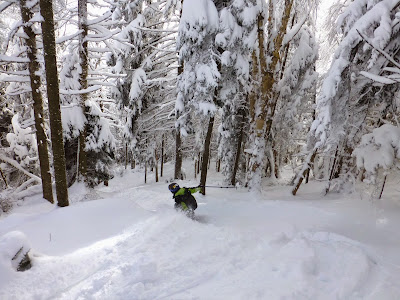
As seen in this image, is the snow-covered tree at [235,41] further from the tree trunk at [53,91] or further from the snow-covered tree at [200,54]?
the tree trunk at [53,91]

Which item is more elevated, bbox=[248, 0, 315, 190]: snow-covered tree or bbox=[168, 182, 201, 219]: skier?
bbox=[248, 0, 315, 190]: snow-covered tree

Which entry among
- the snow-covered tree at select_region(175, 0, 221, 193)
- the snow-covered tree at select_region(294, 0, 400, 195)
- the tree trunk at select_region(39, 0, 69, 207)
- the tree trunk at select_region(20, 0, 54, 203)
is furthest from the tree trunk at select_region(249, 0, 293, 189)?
the tree trunk at select_region(20, 0, 54, 203)

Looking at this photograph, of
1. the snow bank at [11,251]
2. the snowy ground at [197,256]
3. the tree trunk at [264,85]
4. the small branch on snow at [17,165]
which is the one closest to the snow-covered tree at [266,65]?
the tree trunk at [264,85]

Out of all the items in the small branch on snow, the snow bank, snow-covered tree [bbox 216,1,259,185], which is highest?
snow-covered tree [bbox 216,1,259,185]

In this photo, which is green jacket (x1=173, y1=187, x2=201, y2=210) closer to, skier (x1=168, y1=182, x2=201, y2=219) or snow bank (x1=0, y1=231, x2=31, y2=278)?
skier (x1=168, y1=182, x2=201, y2=219)

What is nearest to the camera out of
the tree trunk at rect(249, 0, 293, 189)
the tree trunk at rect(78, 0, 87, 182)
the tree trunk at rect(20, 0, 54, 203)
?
the tree trunk at rect(20, 0, 54, 203)

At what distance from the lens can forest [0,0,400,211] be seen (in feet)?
23.5

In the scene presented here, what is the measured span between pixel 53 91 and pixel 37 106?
2.04 metres

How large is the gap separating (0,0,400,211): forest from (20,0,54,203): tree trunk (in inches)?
1.4

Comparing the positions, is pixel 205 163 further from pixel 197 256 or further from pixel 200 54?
pixel 197 256

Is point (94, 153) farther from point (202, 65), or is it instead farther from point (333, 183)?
point (333, 183)

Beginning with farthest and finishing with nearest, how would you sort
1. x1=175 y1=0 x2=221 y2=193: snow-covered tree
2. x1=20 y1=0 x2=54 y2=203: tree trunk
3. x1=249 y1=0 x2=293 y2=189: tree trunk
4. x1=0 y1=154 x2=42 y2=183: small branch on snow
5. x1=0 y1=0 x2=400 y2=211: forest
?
x1=0 y1=154 x2=42 y2=183: small branch on snow < x1=249 y1=0 x2=293 y2=189: tree trunk < x1=175 y1=0 x2=221 y2=193: snow-covered tree < x1=20 y1=0 x2=54 y2=203: tree trunk < x1=0 y1=0 x2=400 y2=211: forest

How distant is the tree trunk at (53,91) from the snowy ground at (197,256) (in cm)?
136

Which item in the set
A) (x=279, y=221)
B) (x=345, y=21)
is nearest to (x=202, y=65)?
(x=345, y=21)
